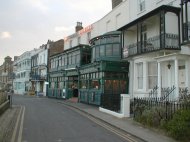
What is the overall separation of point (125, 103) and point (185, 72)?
4893 millimetres

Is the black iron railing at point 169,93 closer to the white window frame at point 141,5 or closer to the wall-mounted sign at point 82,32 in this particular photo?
the white window frame at point 141,5

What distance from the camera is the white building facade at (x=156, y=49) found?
19.5 metres

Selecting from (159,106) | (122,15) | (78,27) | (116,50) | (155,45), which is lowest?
(159,106)

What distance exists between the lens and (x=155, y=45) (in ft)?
70.0

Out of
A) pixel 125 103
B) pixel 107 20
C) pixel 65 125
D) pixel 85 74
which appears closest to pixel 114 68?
pixel 85 74

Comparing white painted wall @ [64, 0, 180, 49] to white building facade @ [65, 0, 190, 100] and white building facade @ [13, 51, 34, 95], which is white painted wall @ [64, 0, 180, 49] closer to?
white building facade @ [65, 0, 190, 100]

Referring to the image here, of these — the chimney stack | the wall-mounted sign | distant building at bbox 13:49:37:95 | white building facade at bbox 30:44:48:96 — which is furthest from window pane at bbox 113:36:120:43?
distant building at bbox 13:49:37:95

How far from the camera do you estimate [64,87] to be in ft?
131

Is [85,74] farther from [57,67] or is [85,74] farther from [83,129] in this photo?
[83,129]

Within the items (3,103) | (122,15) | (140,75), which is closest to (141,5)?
(122,15)

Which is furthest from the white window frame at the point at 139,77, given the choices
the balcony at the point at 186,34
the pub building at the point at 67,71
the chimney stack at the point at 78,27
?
the chimney stack at the point at 78,27

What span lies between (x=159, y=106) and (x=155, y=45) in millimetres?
7961

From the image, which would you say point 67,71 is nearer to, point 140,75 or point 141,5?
point 141,5

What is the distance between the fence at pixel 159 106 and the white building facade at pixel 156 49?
2.51 m
